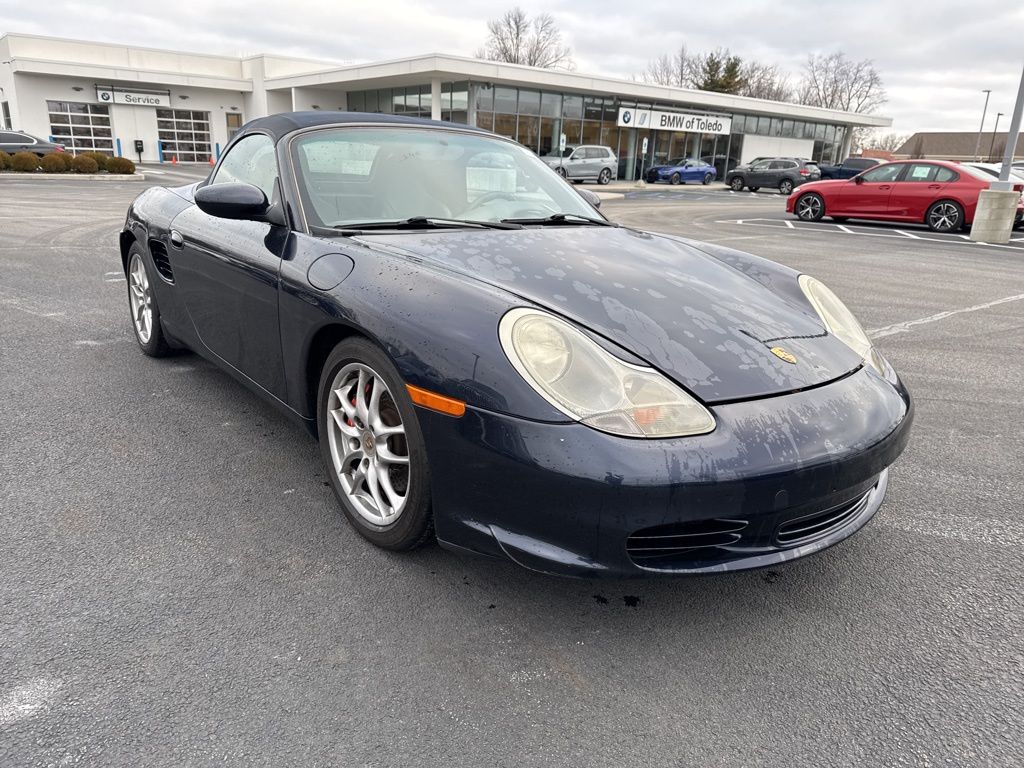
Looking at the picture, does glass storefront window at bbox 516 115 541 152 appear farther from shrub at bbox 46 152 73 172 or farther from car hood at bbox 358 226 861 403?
car hood at bbox 358 226 861 403

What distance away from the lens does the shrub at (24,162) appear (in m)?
22.3

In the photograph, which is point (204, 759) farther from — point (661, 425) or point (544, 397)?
point (661, 425)

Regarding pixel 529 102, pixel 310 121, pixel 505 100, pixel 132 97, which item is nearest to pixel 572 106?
pixel 529 102

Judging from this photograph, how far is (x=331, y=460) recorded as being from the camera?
8.66 feet

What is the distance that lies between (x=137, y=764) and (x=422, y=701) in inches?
25.0

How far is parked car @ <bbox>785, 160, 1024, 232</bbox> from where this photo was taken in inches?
575

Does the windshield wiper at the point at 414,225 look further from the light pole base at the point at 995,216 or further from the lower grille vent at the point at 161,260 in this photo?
the light pole base at the point at 995,216

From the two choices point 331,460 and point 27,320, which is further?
point 27,320

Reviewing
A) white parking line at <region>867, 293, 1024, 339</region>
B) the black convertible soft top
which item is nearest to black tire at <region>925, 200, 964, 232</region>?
white parking line at <region>867, 293, 1024, 339</region>

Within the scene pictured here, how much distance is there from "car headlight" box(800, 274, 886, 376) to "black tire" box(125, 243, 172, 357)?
10.9 ft

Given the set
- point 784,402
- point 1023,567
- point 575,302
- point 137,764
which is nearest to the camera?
point 137,764

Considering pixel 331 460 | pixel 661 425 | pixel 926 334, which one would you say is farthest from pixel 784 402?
pixel 926 334

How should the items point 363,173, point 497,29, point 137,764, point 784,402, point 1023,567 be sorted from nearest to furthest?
point 137,764 → point 784,402 → point 1023,567 → point 363,173 → point 497,29

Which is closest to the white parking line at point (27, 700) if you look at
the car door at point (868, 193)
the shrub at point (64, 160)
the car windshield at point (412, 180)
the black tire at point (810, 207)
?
the car windshield at point (412, 180)
